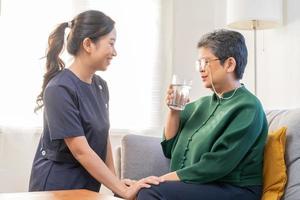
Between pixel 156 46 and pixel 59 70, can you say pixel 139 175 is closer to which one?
pixel 59 70

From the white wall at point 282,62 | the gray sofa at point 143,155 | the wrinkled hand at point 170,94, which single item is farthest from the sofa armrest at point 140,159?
the white wall at point 282,62

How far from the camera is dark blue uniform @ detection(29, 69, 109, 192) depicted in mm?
1622

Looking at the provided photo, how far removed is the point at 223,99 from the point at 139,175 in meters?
0.52

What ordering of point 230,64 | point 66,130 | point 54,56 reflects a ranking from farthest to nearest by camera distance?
point 54,56, point 230,64, point 66,130

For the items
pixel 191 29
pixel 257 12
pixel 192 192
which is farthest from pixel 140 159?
pixel 191 29

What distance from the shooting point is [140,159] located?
6.33 ft

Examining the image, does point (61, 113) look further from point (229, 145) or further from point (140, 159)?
point (229, 145)

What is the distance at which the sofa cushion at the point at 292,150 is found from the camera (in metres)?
1.57

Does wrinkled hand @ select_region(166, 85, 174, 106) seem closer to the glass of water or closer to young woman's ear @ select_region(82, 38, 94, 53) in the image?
the glass of water

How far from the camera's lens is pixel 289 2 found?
251 cm

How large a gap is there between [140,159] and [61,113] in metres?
0.48

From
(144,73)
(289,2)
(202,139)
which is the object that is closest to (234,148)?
(202,139)

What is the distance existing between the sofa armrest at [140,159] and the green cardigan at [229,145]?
220 millimetres

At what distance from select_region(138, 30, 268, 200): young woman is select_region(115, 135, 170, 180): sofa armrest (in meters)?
0.14
